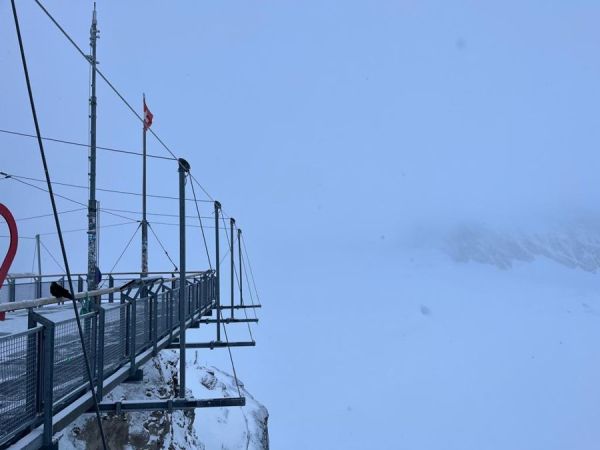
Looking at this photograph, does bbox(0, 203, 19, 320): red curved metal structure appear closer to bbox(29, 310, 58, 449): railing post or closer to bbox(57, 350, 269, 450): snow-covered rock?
bbox(29, 310, 58, 449): railing post

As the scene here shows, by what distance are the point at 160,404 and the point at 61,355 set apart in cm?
339

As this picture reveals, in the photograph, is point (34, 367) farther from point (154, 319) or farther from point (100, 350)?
point (154, 319)

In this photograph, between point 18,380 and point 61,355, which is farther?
point 61,355

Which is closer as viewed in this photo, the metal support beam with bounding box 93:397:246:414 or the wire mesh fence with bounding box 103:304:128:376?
the wire mesh fence with bounding box 103:304:128:376

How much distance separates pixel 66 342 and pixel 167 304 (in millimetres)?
5574

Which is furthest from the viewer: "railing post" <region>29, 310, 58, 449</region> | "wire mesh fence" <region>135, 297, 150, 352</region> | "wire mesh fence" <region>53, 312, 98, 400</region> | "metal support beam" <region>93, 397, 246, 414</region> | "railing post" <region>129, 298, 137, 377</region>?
"wire mesh fence" <region>135, 297, 150, 352</region>

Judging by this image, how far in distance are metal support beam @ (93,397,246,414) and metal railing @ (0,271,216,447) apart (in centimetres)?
61

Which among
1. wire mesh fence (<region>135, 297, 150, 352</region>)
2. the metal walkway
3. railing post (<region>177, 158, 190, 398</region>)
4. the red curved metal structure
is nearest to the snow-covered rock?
the metal walkway

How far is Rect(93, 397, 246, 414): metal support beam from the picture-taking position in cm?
848

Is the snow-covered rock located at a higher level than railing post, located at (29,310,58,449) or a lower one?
lower

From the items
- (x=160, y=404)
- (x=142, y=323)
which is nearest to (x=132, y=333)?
(x=142, y=323)

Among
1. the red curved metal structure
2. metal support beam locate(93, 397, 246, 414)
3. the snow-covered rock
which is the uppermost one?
the red curved metal structure

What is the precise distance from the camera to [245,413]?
4978 centimetres

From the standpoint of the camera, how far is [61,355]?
638cm
